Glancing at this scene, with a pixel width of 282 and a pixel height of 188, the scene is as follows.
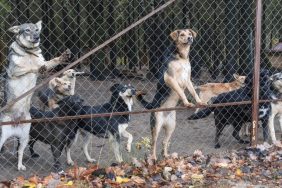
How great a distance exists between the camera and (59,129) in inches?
251

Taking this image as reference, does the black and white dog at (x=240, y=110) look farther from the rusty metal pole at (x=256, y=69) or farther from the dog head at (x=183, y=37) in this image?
the dog head at (x=183, y=37)

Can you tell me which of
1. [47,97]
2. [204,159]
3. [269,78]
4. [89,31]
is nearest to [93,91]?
[89,31]

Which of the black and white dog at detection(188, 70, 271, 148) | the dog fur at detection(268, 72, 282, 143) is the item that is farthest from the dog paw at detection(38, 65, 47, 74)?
the dog fur at detection(268, 72, 282, 143)

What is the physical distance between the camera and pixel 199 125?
9531mm

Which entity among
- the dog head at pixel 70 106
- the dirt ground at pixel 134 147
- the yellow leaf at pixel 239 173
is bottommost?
the dirt ground at pixel 134 147

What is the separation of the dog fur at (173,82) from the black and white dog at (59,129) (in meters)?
1.11

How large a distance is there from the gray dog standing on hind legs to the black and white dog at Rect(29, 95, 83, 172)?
9.0 inches

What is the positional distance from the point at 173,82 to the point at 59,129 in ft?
5.49

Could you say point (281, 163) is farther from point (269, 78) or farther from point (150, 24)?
point (150, 24)

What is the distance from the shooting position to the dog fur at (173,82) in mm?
6391

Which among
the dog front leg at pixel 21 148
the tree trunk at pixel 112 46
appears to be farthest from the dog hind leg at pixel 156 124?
the tree trunk at pixel 112 46

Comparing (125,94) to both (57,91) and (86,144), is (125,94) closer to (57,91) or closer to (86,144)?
(86,144)

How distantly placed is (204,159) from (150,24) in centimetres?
1145

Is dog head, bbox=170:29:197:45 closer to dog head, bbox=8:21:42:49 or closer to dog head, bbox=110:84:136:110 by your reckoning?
dog head, bbox=110:84:136:110
